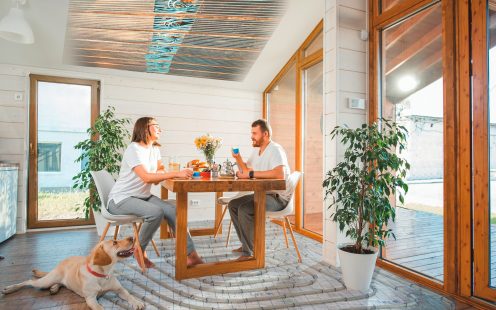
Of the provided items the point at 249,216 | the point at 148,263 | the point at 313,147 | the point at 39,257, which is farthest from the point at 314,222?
the point at 39,257

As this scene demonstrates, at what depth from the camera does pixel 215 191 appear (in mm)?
2330

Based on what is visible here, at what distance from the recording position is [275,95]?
4809 mm

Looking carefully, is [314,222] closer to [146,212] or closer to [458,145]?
[458,145]

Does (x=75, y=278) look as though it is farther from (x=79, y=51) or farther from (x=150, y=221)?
(x=79, y=51)

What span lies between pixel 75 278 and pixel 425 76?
9.84 ft

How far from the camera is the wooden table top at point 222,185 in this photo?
2244 millimetres

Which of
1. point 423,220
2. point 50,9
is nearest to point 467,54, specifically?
point 423,220

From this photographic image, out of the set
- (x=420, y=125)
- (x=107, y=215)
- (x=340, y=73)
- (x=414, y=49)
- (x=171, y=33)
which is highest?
(x=171, y=33)

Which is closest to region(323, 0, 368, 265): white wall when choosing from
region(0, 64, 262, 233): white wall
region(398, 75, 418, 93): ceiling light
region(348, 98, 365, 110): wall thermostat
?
region(348, 98, 365, 110): wall thermostat

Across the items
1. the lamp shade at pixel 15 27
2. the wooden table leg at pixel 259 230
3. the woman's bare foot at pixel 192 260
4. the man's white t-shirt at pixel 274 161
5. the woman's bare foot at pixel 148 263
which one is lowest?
the woman's bare foot at pixel 148 263

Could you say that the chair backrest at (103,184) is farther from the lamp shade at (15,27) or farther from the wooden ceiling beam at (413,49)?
the wooden ceiling beam at (413,49)

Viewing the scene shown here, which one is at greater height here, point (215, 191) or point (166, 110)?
point (166, 110)

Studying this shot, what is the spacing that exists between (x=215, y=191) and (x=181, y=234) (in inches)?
17.0

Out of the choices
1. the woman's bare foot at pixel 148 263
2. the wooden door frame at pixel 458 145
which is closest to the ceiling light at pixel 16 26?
the woman's bare foot at pixel 148 263
